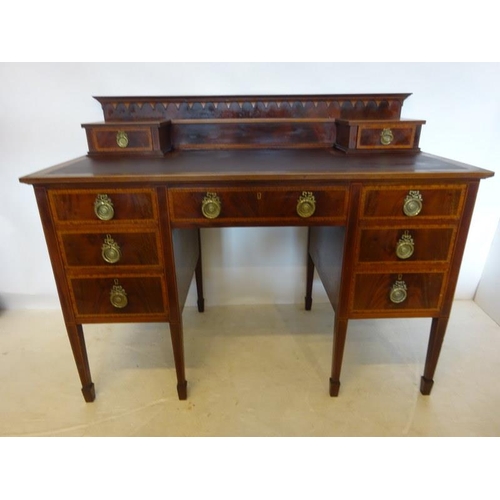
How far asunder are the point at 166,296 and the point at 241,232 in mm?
707

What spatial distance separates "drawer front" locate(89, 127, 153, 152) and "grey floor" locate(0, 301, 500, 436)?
88 cm

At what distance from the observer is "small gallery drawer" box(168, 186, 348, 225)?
1.04m

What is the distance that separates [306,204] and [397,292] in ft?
1.41

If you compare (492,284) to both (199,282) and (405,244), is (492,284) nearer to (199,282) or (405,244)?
(405,244)

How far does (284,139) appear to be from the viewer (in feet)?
4.71

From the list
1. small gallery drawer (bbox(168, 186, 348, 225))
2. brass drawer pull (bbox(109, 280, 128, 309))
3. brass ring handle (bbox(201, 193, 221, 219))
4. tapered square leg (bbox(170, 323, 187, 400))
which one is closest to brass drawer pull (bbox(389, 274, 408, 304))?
small gallery drawer (bbox(168, 186, 348, 225))

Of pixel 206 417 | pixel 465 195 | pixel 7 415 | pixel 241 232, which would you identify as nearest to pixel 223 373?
pixel 206 417

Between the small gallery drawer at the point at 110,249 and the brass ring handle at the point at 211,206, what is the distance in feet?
0.58

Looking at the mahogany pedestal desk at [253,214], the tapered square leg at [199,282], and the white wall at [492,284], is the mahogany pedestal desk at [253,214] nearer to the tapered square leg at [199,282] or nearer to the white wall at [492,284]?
the tapered square leg at [199,282]

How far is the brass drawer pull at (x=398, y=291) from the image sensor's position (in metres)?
1.15

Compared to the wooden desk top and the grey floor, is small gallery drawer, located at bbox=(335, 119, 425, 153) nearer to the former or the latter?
the wooden desk top

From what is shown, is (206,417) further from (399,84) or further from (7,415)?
(399,84)

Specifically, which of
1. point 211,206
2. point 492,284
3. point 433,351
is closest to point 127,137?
point 211,206

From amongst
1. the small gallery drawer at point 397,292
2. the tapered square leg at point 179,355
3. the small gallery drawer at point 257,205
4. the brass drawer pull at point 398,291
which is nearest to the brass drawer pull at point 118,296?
the tapered square leg at point 179,355
